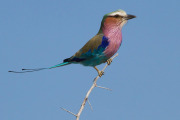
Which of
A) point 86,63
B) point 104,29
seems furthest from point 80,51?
point 104,29

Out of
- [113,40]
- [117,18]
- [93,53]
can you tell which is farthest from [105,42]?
[117,18]

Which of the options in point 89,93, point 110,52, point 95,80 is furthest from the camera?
point 110,52

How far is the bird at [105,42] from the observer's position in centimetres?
471

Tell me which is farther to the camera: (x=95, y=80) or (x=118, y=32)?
(x=118, y=32)

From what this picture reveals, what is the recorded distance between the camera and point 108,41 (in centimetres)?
472

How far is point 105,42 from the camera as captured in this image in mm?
4727

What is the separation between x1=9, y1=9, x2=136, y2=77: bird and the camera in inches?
186

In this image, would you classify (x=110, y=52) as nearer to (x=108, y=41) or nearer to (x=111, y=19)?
(x=108, y=41)

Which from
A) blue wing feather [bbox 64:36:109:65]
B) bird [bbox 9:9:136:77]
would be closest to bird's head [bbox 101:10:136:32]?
bird [bbox 9:9:136:77]

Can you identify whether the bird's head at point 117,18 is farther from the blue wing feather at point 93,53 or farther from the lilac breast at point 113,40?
the blue wing feather at point 93,53

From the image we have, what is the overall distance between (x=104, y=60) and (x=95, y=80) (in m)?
0.61

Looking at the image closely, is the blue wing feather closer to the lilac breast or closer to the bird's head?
the lilac breast

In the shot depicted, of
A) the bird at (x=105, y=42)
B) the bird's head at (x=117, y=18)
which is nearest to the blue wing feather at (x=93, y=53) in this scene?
the bird at (x=105, y=42)

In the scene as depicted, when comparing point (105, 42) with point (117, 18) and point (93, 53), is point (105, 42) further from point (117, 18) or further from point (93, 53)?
point (117, 18)
